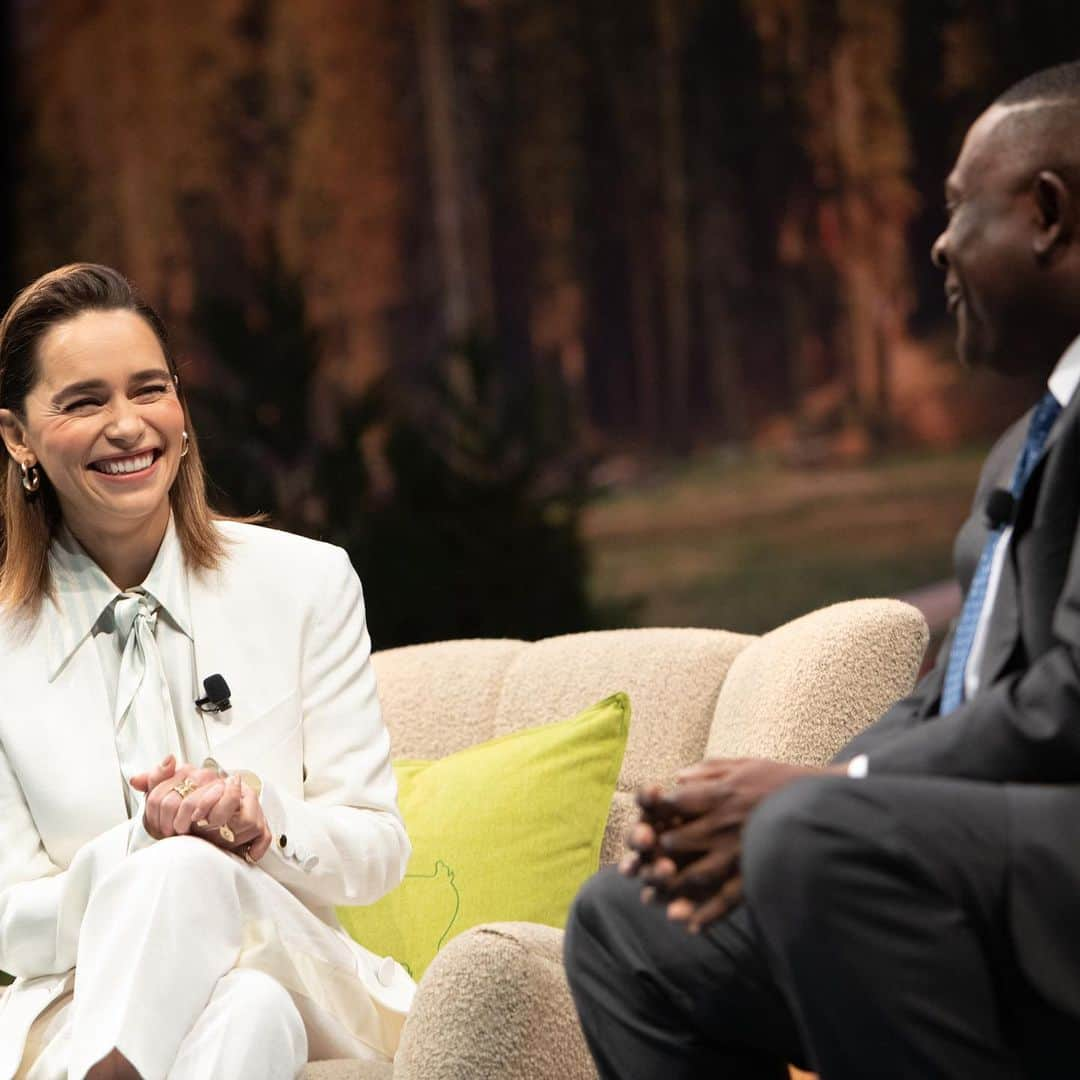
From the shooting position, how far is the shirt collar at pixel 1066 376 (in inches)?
60.0

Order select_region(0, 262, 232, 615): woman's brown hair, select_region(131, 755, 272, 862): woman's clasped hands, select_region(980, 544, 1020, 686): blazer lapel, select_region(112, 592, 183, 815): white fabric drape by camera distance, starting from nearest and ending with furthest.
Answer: select_region(980, 544, 1020, 686): blazer lapel, select_region(131, 755, 272, 862): woman's clasped hands, select_region(112, 592, 183, 815): white fabric drape, select_region(0, 262, 232, 615): woman's brown hair

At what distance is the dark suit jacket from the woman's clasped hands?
32.2 inches

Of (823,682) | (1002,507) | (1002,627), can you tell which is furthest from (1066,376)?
(823,682)

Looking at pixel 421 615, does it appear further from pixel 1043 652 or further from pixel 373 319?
pixel 1043 652

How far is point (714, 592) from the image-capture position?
15.0 ft

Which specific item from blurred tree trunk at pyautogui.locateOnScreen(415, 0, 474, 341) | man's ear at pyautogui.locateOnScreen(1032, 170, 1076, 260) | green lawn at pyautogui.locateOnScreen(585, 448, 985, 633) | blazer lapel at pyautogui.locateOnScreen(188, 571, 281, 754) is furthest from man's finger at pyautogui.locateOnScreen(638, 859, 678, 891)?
blurred tree trunk at pyautogui.locateOnScreen(415, 0, 474, 341)

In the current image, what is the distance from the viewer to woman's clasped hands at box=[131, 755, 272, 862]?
6.32 ft

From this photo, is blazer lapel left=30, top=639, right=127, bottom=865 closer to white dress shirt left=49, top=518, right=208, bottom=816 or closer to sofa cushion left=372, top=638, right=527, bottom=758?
white dress shirt left=49, top=518, right=208, bottom=816

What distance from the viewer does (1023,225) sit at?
153cm

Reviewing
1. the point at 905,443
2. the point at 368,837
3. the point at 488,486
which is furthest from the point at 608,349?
the point at 368,837

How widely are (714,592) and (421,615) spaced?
0.87 metres

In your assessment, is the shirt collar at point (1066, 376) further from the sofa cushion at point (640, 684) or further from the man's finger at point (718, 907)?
the sofa cushion at point (640, 684)

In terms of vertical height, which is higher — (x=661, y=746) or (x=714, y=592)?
(x=661, y=746)

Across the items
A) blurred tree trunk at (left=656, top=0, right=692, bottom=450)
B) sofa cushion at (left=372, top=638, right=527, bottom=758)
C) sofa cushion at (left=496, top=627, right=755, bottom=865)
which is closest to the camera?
sofa cushion at (left=496, top=627, right=755, bottom=865)
